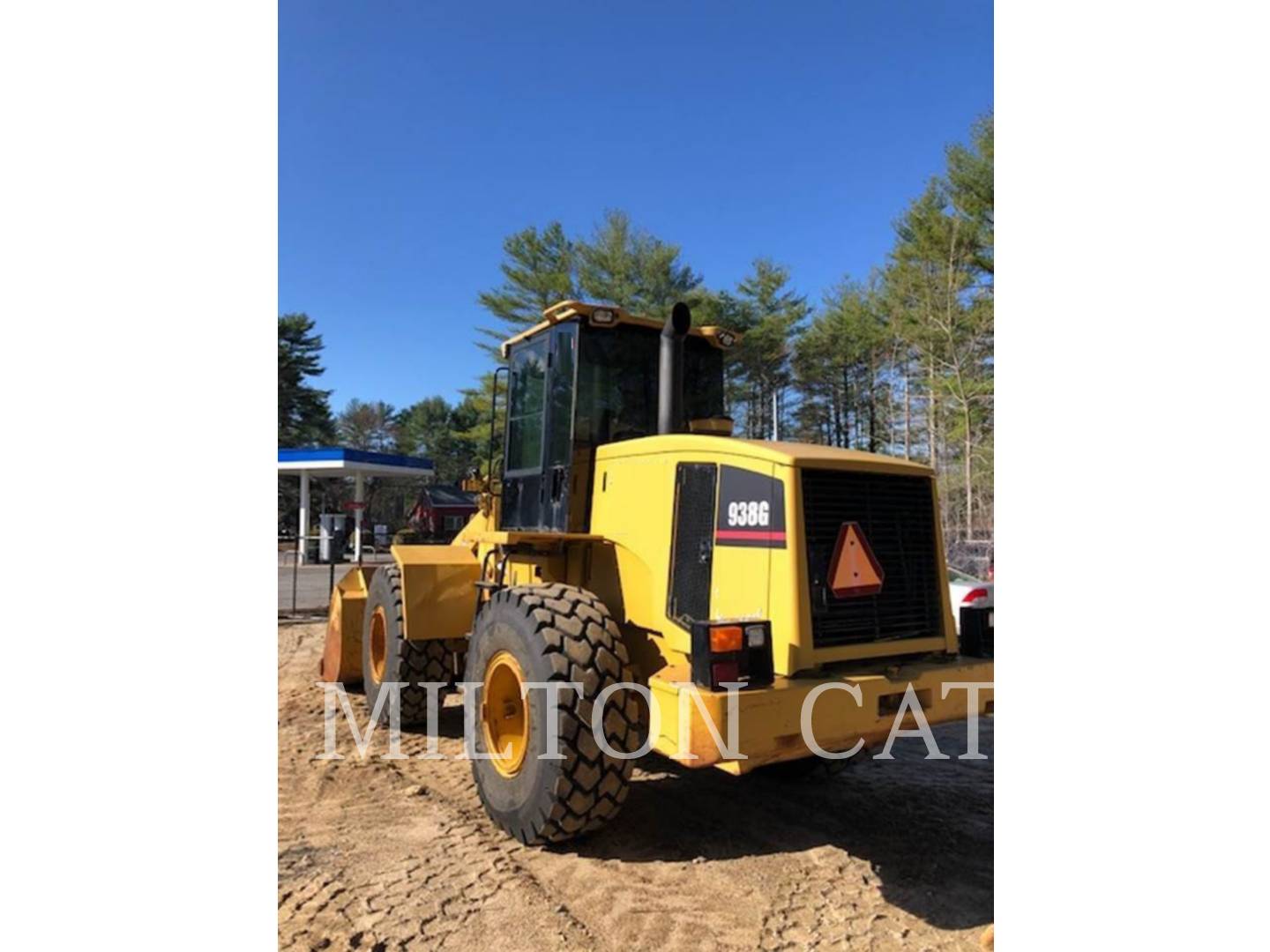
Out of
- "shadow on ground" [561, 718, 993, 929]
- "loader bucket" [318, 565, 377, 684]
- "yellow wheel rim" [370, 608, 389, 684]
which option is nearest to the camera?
"shadow on ground" [561, 718, 993, 929]

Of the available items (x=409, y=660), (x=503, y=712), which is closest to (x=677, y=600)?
(x=503, y=712)

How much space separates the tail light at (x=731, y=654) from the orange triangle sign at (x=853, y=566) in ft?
1.71

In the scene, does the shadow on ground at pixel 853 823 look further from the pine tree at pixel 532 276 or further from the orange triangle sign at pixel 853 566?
the pine tree at pixel 532 276

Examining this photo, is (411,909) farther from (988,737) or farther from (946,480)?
(946,480)

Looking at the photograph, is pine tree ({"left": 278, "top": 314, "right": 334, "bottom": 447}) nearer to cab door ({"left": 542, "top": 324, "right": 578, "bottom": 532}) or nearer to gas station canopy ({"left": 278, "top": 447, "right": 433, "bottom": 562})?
gas station canopy ({"left": 278, "top": 447, "right": 433, "bottom": 562})

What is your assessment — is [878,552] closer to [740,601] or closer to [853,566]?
[853,566]

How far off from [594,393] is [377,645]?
3.21 m

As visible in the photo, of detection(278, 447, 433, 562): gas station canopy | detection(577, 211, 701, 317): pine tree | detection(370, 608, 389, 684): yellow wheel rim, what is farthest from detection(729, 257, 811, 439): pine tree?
detection(370, 608, 389, 684): yellow wheel rim

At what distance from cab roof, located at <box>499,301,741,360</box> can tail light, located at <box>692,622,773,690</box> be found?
85.3 inches

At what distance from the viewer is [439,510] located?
135 feet

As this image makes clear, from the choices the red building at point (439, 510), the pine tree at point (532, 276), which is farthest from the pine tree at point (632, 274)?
the red building at point (439, 510)

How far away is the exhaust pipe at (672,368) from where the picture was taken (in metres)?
4.59

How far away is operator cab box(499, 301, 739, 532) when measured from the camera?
4.92 meters

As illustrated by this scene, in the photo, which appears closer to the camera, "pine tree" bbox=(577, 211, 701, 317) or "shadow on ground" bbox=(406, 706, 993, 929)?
"shadow on ground" bbox=(406, 706, 993, 929)
